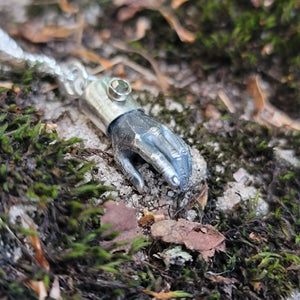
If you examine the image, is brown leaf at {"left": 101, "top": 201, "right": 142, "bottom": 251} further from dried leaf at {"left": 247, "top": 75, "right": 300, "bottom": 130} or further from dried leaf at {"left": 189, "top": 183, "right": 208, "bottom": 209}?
dried leaf at {"left": 247, "top": 75, "right": 300, "bottom": 130}

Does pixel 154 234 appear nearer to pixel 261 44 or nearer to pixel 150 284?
pixel 150 284

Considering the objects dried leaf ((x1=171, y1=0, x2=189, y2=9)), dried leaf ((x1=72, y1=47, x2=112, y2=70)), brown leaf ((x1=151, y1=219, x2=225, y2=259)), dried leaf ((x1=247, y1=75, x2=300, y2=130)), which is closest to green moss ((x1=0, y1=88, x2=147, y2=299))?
brown leaf ((x1=151, y1=219, x2=225, y2=259))

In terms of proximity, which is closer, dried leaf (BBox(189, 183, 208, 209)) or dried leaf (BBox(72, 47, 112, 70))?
dried leaf (BBox(189, 183, 208, 209))

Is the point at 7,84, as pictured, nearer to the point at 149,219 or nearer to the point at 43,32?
the point at 43,32

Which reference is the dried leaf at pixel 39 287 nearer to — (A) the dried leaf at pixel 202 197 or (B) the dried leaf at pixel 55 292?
(B) the dried leaf at pixel 55 292

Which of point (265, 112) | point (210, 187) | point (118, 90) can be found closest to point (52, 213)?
Answer: point (118, 90)

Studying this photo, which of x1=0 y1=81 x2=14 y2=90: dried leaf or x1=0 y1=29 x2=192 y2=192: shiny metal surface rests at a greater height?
x1=0 y1=81 x2=14 y2=90: dried leaf

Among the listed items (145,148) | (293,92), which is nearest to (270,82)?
(293,92)

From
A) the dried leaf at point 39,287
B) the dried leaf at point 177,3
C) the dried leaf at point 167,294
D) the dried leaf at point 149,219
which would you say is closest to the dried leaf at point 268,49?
the dried leaf at point 177,3
